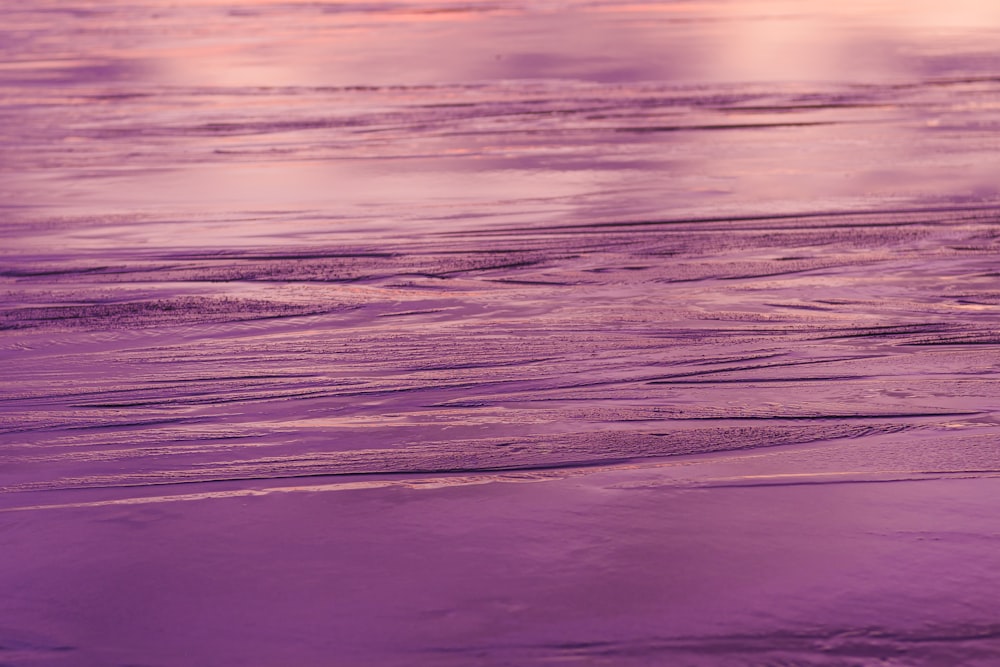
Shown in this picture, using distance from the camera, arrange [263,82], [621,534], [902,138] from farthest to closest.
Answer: [263,82], [902,138], [621,534]

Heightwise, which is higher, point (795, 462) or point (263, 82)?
point (263, 82)

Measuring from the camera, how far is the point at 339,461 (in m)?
3.99

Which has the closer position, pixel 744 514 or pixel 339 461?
pixel 744 514

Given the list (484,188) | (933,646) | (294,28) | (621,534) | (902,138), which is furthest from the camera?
(294,28)

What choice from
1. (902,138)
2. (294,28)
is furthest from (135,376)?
(294,28)

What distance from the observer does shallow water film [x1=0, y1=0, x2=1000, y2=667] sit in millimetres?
3150

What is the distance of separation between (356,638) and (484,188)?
15.6 ft

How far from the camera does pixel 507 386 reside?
14.9 feet

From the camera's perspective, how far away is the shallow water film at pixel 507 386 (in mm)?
3150

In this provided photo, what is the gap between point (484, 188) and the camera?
7543 mm

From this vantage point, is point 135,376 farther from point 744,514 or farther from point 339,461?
point 744,514

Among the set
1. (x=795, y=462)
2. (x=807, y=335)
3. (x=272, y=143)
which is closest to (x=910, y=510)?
(x=795, y=462)

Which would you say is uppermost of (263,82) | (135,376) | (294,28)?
(294,28)

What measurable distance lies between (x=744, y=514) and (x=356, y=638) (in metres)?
1.17
